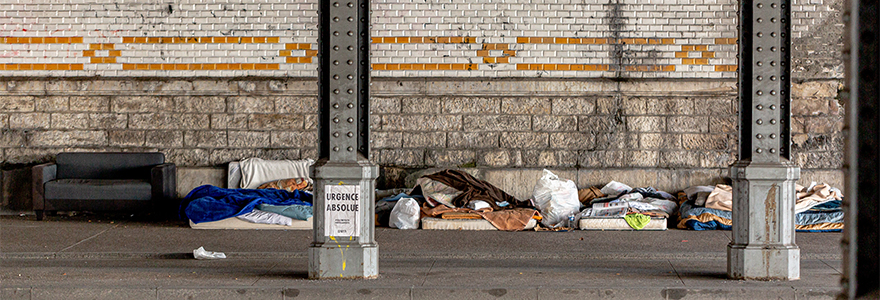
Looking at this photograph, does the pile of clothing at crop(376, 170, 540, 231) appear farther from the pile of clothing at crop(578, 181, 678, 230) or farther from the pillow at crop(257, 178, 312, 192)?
the pillow at crop(257, 178, 312, 192)

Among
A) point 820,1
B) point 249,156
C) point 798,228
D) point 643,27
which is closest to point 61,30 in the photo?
point 249,156

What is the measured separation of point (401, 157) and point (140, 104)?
159 inches

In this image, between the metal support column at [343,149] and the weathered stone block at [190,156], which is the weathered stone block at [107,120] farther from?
the metal support column at [343,149]

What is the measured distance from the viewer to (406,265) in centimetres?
618

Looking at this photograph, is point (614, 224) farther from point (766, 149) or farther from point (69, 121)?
point (69, 121)

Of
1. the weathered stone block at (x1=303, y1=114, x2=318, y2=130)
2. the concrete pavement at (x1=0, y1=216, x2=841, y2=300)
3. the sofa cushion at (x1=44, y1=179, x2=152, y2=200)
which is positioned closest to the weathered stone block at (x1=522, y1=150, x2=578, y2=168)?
the concrete pavement at (x1=0, y1=216, x2=841, y2=300)

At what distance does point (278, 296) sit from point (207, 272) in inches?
42.6

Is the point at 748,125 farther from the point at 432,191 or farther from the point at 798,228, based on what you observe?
the point at 432,191

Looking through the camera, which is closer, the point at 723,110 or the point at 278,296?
the point at 278,296

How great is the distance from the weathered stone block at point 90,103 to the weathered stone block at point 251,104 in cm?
188

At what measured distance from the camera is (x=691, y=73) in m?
9.83

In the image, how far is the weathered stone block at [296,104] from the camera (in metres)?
10.0

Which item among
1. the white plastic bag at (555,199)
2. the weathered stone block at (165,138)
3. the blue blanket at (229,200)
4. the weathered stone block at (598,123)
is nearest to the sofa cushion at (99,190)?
the blue blanket at (229,200)

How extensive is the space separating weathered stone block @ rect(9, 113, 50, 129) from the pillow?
353 centimetres
